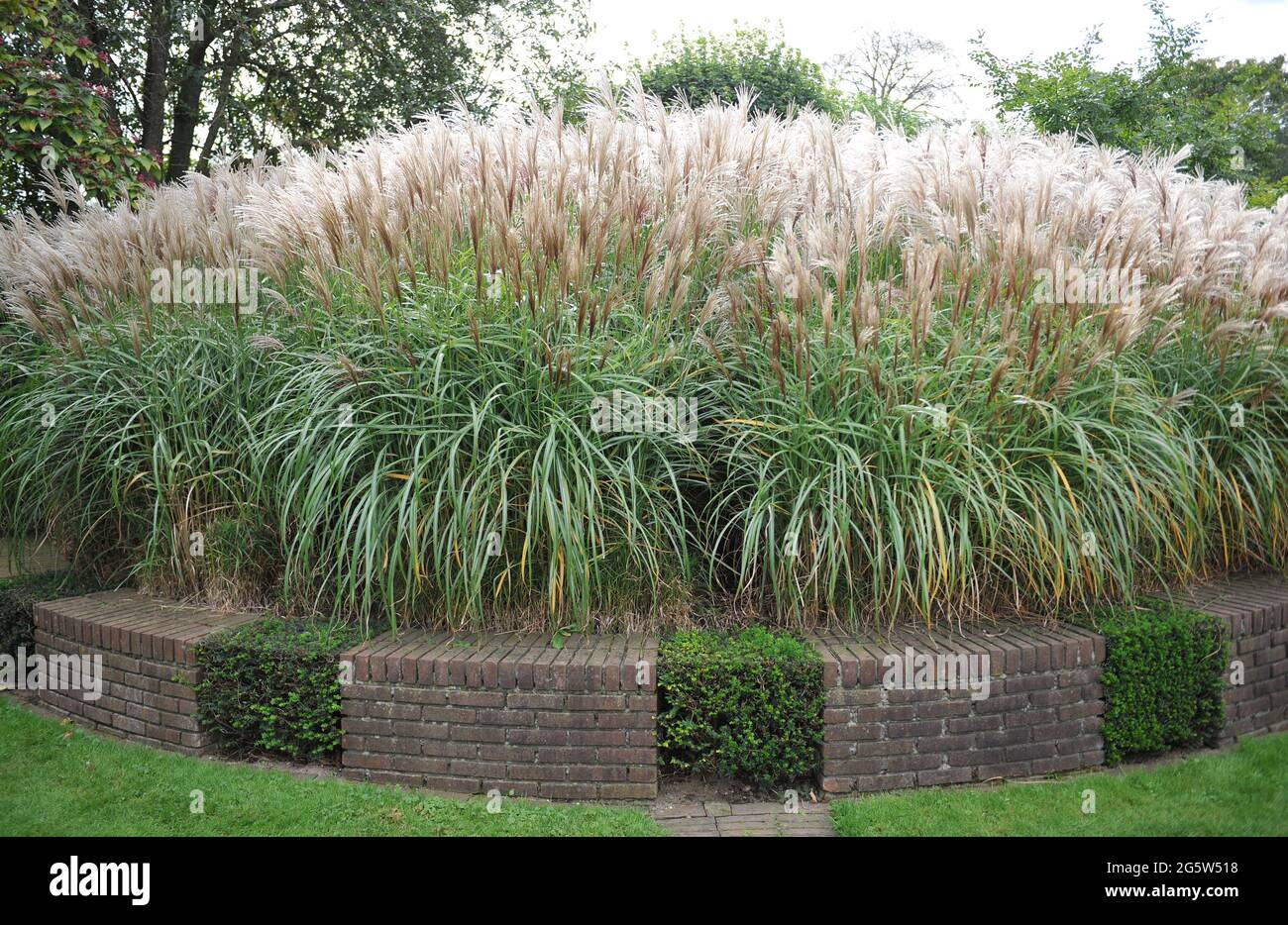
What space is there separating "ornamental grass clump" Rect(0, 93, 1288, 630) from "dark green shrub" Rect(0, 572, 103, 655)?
234mm

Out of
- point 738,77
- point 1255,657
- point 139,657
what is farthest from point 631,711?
point 738,77

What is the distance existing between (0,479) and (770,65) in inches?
585

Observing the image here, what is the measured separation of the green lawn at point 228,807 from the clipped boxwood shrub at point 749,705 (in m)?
0.43

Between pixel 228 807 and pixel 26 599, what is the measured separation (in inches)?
93.6

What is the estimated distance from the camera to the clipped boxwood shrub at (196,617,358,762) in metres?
3.76

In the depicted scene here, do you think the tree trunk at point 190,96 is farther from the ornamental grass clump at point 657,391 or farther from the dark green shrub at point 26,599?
the ornamental grass clump at point 657,391

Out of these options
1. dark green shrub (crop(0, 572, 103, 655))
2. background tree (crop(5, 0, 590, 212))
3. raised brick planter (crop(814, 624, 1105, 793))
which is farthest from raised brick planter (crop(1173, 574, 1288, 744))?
background tree (crop(5, 0, 590, 212))

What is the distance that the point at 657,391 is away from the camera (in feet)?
13.4

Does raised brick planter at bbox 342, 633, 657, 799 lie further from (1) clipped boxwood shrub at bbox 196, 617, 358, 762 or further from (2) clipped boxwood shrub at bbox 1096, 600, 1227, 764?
(2) clipped boxwood shrub at bbox 1096, 600, 1227, 764

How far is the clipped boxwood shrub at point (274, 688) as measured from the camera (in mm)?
3758

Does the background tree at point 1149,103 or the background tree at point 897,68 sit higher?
the background tree at point 897,68

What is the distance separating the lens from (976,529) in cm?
387

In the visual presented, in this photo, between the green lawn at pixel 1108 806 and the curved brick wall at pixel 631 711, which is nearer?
the green lawn at pixel 1108 806

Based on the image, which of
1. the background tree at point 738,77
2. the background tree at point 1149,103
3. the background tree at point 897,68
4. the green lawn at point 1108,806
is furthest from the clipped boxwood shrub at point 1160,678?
the background tree at point 897,68
